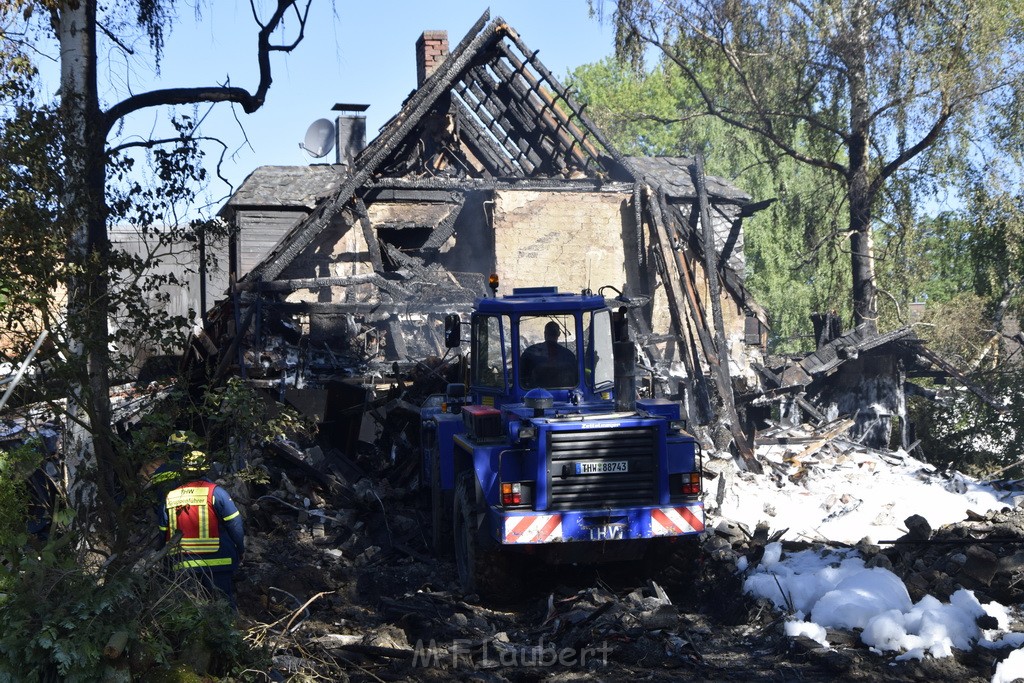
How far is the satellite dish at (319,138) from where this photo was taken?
23672 mm

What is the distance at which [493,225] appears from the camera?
1919 centimetres

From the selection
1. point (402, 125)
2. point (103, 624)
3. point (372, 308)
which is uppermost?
point (402, 125)

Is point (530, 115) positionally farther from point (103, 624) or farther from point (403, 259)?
point (103, 624)

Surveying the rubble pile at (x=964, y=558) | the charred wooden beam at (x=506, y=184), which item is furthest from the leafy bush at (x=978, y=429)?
the charred wooden beam at (x=506, y=184)

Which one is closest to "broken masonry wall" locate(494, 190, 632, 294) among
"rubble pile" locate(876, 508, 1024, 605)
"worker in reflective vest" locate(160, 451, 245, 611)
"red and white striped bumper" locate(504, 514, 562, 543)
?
"rubble pile" locate(876, 508, 1024, 605)

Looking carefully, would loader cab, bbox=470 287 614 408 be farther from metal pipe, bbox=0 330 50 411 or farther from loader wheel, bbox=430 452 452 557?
metal pipe, bbox=0 330 50 411

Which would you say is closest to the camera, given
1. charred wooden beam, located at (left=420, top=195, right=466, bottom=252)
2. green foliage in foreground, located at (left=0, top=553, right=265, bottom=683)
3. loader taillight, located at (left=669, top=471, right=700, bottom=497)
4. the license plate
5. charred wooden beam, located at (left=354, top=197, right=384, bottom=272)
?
green foliage in foreground, located at (left=0, top=553, right=265, bottom=683)

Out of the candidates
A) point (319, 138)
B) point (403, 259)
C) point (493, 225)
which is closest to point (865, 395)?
point (493, 225)

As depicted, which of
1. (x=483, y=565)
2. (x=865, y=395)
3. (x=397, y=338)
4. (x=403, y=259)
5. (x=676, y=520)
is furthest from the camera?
(x=865, y=395)

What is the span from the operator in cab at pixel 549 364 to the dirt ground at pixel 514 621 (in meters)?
1.76

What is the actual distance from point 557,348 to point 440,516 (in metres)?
2.39

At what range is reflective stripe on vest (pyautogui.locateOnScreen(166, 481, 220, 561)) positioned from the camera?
7.03m

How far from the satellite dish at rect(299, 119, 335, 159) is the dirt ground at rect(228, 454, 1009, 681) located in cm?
1320

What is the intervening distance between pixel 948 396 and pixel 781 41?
9.01 m
